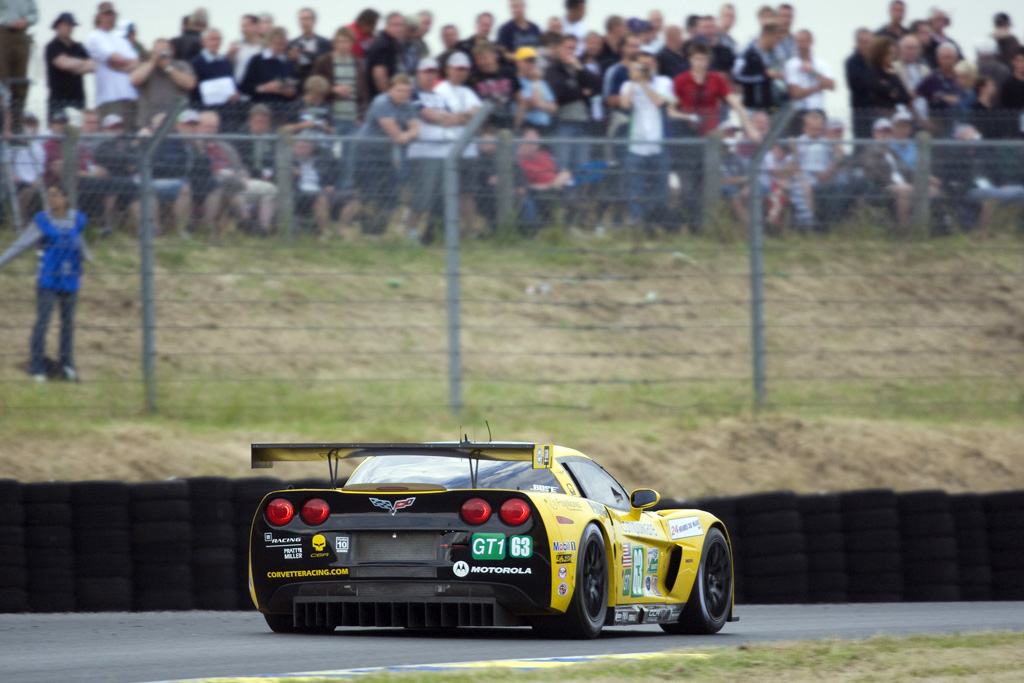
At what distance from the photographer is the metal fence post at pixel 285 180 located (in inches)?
501

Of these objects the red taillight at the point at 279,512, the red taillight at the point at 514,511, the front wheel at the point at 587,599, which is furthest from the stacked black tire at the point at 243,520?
the red taillight at the point at 514,511

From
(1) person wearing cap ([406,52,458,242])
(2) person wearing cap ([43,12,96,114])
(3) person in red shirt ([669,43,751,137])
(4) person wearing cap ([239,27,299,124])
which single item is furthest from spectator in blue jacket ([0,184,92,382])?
(3) person in red shirt ([669,43,751,137])

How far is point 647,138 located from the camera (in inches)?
566

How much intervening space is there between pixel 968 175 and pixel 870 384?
222 cm

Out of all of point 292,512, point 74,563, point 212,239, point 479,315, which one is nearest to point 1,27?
point 212,239

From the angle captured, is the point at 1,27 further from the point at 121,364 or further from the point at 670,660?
the point at 670,660

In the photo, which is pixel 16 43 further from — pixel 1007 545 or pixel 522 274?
pixel 1007 545

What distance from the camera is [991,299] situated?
14523 millimetres

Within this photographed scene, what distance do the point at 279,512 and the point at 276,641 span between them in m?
0.61

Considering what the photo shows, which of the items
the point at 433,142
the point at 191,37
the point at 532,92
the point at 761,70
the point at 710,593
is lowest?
the point at 710,593

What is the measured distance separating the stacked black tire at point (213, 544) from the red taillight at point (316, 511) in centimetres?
275

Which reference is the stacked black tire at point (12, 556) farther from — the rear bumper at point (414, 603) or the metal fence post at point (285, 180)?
the metal fence post at point (285, 180)

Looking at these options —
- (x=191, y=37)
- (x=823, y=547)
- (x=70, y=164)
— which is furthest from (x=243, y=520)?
(x=191, y=37)

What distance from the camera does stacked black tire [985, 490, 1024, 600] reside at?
1127 centimetres
